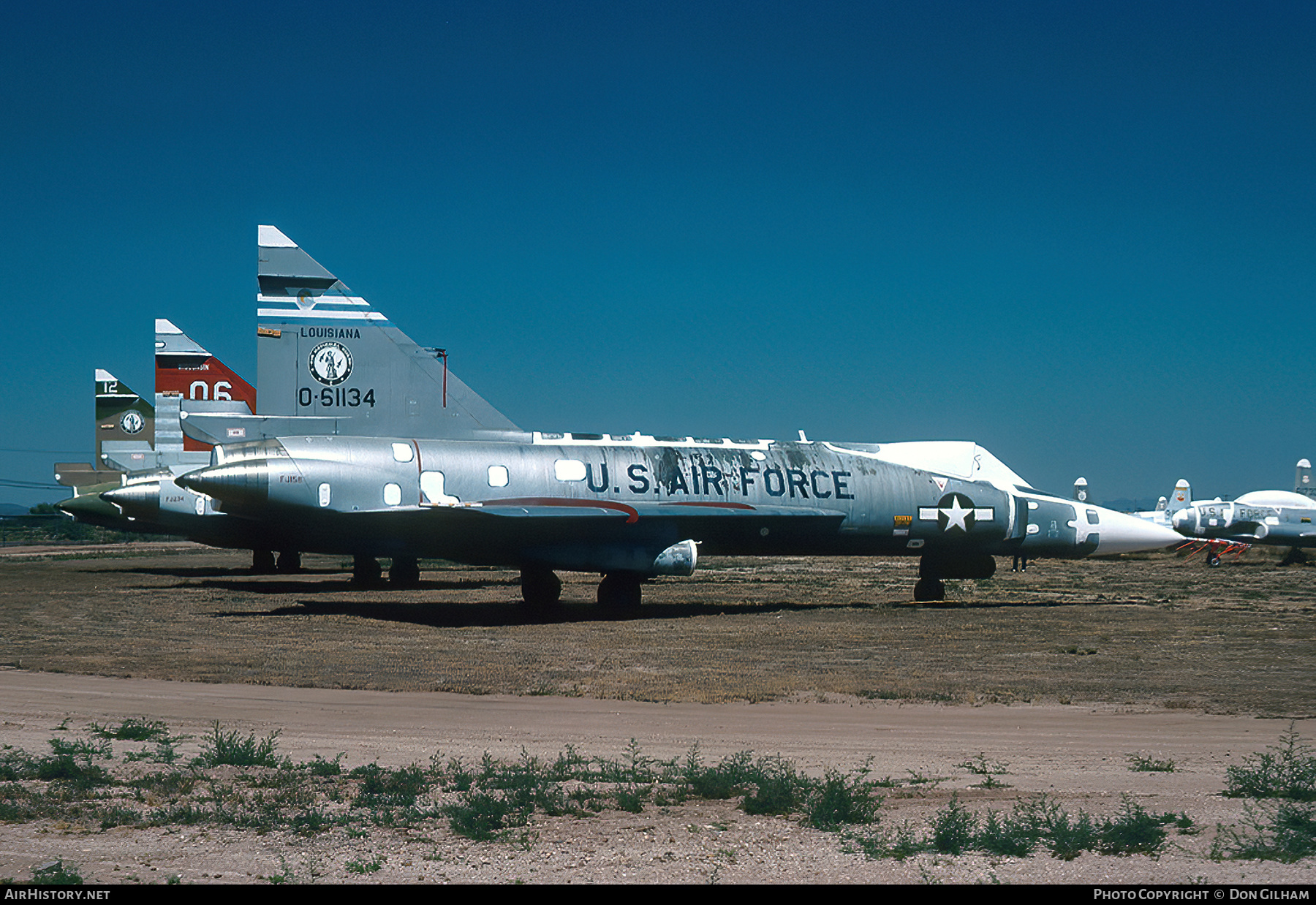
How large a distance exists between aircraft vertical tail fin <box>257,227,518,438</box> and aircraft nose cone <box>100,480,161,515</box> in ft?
29.2

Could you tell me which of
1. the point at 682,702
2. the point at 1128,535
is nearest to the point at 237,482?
the point at 682,702

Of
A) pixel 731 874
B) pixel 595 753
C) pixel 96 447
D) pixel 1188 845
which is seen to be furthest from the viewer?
pixel 96 447

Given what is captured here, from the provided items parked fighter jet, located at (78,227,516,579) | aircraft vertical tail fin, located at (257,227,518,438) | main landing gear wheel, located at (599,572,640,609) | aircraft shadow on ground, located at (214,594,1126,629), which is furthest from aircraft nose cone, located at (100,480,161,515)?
main landing gear wheel, located at (599,572,640,609)

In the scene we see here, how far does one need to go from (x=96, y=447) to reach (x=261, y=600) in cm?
1514

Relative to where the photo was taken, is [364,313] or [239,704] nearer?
[239,704]

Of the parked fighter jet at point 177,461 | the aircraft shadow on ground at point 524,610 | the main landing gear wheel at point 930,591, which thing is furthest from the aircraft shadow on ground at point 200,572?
the main landing gear wheel at point 930,591

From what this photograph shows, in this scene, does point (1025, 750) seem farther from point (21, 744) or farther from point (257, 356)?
point (257, 356)

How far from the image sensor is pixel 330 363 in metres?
21.0

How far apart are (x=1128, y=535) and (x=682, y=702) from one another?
56.6ft

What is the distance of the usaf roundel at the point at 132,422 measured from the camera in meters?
35.4

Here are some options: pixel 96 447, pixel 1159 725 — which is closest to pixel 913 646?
pixel 1159 725

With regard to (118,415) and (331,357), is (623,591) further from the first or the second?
(118,415)

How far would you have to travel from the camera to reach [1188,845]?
5.67 meters

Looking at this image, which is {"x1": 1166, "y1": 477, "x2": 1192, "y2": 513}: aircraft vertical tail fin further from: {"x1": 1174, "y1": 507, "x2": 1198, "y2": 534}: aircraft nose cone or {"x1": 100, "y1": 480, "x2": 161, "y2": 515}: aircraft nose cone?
{"x1": 100, "y1": 480, "x2": 161, "y2": 515}: aircraft nose cone
